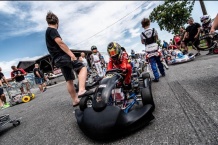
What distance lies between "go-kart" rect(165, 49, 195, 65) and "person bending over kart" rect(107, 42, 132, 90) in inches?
215

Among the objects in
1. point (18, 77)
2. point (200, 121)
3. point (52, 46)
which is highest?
point (52, 46)

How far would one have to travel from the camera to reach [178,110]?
7.86ft

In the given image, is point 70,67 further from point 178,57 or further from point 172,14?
point 172,14

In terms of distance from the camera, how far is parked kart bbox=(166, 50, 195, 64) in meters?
7.71

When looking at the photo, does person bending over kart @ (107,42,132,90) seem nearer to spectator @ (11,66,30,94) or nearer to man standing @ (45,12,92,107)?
man standing @ (45,12,92,107)

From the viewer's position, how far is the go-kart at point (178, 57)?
7.71 meters

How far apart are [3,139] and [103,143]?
2061 mm

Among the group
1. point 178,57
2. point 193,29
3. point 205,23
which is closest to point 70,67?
point 178,57

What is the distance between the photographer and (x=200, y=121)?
195cm

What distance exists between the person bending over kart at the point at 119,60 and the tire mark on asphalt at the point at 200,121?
0.98 m

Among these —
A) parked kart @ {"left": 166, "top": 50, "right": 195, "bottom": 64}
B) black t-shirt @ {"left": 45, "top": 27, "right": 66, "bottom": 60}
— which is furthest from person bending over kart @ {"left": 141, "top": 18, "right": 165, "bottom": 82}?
parked kart @ {"left": 166, "top": 50, "right": 195, "bottom": 64}

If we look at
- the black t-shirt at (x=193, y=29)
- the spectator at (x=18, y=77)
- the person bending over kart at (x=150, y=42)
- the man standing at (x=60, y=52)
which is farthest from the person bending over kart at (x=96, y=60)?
the man standing at (x=60, y=52)

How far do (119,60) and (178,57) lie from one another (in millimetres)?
5788

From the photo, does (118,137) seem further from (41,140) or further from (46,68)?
(46,68)
